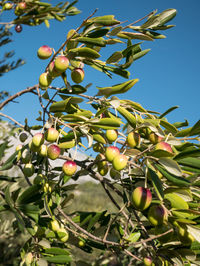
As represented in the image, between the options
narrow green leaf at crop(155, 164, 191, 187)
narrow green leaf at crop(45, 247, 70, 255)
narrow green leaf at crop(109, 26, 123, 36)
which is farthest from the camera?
narrow green leaf at crop(45, 247, 70, 255)

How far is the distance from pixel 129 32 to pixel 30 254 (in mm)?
984

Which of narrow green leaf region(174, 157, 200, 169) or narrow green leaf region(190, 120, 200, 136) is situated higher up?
narrow green leaf region(190, 120, 200, 136)

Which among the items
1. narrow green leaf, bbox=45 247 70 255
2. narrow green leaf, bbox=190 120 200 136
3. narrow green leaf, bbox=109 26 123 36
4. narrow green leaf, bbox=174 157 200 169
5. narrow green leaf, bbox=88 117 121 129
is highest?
narrow green leaf, bbox=109 26 123 36

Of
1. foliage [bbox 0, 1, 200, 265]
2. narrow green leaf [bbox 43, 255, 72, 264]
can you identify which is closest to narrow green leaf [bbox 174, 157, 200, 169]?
foliage [bbox 0, 1, 200, 265]

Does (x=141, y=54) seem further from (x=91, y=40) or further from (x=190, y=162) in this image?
(x=190, y=162)

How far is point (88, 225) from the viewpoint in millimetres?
1220

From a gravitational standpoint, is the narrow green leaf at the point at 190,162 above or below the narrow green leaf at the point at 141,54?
below

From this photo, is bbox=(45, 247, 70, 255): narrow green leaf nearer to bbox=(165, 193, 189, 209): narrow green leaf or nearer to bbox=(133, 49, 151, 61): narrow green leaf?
bbox=(165, 193, 189, 209): narrow green leaf

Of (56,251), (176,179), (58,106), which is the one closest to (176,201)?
(176,179)

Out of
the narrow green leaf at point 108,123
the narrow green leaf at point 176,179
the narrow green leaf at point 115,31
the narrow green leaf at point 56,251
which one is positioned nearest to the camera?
the narrow green leaf at point 176,179

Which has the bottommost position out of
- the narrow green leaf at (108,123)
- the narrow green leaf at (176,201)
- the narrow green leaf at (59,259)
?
the narrow green leaf at (59,259)

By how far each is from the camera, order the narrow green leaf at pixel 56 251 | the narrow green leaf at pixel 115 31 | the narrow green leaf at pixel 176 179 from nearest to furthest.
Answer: the narrow green leaf at pixel 176 179 < the narrow green leaf at pixel 115 31 < the narrow green leaf at pixel 56 251

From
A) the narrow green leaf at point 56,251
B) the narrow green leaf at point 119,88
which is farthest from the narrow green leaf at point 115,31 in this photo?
the narrow green leaf at point 56,251

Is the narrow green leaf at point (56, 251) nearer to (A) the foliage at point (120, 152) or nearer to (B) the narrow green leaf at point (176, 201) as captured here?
(A) the foliage at point (120, 152)
